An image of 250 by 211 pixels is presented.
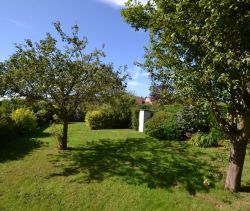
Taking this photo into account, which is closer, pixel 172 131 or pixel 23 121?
pixel 172 131

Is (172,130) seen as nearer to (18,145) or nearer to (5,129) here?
(18,145)

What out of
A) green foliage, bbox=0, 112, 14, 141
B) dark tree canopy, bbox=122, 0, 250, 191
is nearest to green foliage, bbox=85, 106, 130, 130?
green foliage, bbox=0, 112, 14, 141

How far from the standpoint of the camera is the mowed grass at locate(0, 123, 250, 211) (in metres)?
9.16

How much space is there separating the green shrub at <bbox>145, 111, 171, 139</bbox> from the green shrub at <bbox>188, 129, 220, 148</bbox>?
2.04 meters

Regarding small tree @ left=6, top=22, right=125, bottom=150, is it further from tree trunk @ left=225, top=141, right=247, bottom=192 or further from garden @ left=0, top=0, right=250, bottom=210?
tree trunk @ left=225, top=141, right=247, bottom=192

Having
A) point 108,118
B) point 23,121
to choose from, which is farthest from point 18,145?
point 108,118

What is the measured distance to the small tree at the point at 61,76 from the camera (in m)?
13.1

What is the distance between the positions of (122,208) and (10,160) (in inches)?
248

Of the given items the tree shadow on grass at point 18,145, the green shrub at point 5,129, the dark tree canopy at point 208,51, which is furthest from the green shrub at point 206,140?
the green shrub at point 5,129

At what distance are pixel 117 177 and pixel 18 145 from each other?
7208 mm

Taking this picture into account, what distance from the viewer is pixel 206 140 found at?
14.7m

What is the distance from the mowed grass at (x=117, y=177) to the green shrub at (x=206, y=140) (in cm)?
54

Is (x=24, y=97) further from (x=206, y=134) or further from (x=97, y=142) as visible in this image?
(x=206, y=134)

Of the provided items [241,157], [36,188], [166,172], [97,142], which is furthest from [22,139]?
[241,157]
